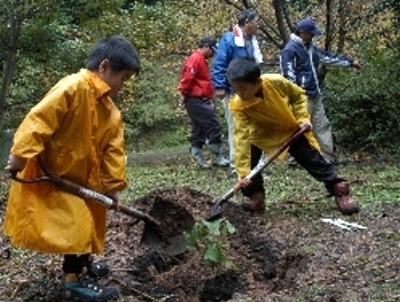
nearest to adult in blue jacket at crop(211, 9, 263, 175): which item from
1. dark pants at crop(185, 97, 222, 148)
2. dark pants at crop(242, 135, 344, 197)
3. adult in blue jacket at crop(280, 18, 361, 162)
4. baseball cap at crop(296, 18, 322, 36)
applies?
adult in blue jacket at crop(280, 18, 361, 162)

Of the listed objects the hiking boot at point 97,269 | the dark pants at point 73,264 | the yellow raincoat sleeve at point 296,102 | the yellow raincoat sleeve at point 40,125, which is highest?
the yellow raincoat sleeve at point 40,125

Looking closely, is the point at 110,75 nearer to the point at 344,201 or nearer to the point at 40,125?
the point at 40,125

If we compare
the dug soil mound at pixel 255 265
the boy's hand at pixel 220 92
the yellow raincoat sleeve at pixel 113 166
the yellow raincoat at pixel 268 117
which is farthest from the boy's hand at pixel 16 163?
the boy's hand at pixel 220 92

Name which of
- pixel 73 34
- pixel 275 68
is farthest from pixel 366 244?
pixel 275 68

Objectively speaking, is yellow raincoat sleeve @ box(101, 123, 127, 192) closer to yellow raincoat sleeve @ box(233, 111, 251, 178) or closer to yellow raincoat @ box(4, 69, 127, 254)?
yellow raincoat @ box(4, 69, 127, 254)

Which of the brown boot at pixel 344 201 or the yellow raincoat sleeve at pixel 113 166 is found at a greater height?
the yellow raincoat sleeve at pixel 113 166

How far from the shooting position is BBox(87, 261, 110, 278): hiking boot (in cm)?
549

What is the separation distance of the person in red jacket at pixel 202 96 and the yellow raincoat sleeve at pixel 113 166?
218 inches

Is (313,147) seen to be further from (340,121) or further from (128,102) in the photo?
(128,102)

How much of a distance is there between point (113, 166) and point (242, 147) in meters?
2.03

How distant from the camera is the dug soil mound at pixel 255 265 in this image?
4844 mm

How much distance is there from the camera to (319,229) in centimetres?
622

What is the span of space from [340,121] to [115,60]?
7.61 meters

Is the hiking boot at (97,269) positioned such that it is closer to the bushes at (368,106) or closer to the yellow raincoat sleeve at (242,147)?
the yellow raincoat sleeve at (242,147)
